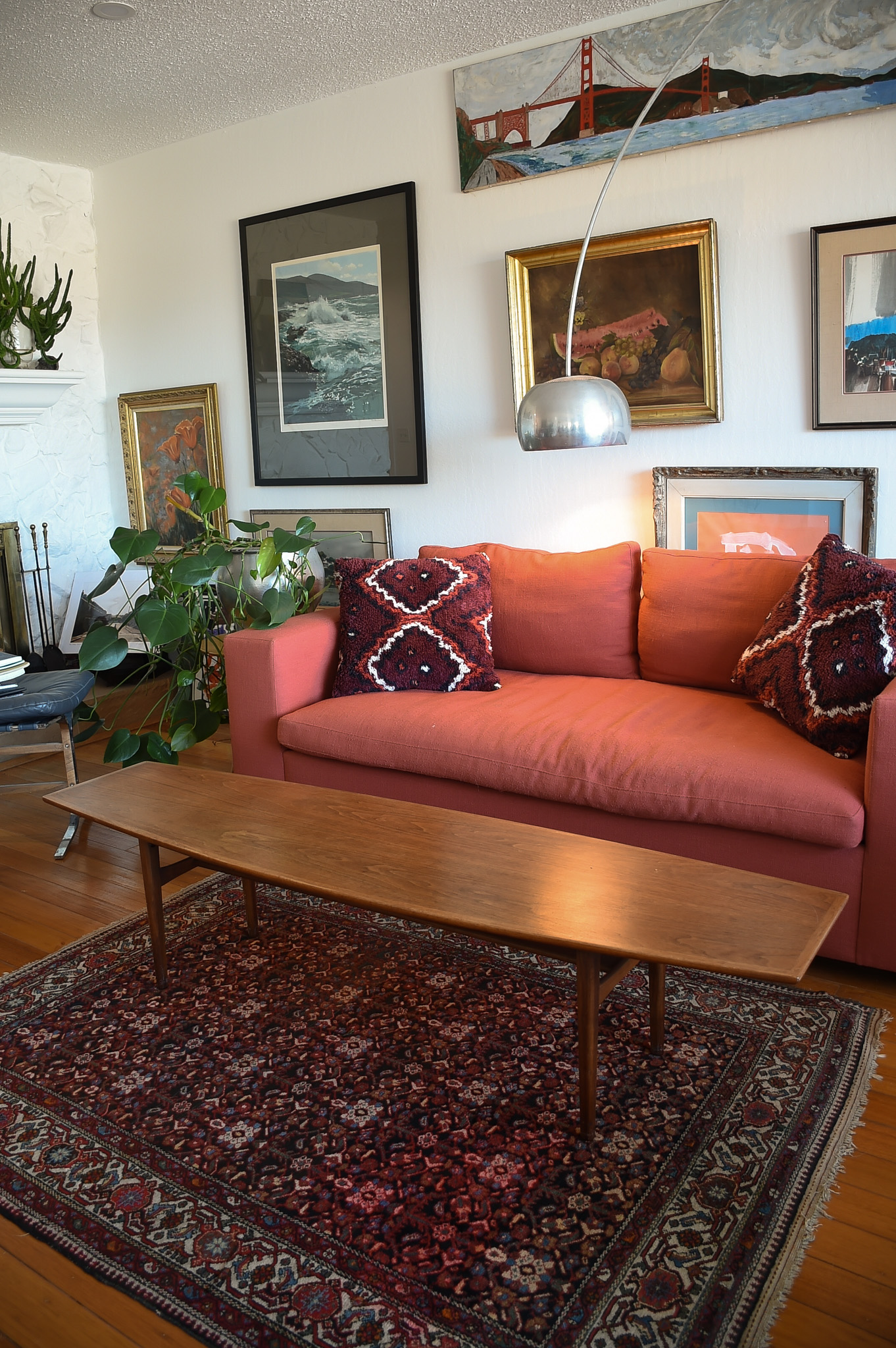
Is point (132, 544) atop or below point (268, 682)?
atop

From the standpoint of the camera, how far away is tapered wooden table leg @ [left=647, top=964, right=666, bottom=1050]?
6.39 ft

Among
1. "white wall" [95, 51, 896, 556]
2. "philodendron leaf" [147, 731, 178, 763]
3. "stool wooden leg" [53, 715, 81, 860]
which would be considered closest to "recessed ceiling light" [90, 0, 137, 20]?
"white wall" [95, 51, 896, 556]

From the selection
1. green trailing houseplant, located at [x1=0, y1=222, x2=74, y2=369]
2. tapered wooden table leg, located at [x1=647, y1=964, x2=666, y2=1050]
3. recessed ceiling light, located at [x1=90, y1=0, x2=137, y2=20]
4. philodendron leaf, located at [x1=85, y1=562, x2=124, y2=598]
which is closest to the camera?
tapered wooden table leg, located at [x1=647, y1=964, x2=666, y2=1050]

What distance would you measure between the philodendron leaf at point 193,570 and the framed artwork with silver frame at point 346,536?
705 millimetres

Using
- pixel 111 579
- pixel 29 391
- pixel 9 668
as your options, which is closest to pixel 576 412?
pixel 111 579

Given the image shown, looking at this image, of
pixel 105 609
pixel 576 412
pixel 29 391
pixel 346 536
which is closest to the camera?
pixel 576 412

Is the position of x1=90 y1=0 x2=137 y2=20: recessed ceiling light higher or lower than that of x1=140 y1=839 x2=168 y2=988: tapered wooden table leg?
higher

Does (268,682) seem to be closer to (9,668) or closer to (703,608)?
(9,668)

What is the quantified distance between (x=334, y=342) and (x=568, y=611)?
5.45 feet

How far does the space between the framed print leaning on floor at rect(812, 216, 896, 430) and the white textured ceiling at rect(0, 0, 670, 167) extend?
1052 millimetres

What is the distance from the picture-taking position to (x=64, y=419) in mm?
4844

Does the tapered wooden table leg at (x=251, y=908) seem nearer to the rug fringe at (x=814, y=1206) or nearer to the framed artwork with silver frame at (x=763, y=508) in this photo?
the rug fringe at (x=814, y=1206)

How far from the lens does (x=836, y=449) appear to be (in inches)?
123

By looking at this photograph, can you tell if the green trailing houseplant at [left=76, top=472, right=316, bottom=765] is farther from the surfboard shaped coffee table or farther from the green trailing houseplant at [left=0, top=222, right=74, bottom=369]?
the green trailing houseplant at [left=0, top=222, right=74, bottom=369]
